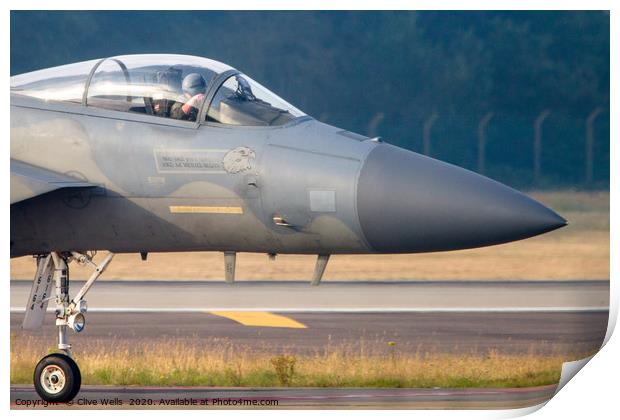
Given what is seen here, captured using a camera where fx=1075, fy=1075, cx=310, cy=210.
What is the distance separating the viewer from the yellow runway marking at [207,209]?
8.01 meters

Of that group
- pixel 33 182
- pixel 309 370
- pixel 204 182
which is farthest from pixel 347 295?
pixel 33 182

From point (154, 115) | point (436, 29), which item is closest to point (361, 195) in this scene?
point (154, 115)

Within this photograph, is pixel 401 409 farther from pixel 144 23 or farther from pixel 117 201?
pixel 144 23

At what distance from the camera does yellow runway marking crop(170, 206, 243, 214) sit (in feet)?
26.3

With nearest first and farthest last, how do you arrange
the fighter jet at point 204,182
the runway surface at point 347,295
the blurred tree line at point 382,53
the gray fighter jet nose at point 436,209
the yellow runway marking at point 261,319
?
the gray fighter jet nose at point 436,209 < the fighter jet at point 204,182 < the yellow runway marking at point 261,319 < the runway surface at point 347,295 < the blurred tree line at point 382,53

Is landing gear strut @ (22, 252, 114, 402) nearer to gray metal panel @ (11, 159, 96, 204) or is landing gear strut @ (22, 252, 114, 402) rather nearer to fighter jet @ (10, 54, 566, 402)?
fighter jet @ (10, 54, 566, 402)

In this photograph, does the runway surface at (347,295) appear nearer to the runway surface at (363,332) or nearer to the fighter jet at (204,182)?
the runway surface at (363,332)

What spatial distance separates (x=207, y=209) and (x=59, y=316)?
1.74 metres

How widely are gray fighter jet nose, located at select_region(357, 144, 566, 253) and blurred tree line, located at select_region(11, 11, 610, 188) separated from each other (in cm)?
2275

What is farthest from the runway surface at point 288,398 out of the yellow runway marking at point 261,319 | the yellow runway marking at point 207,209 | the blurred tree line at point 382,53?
the blurred tree line at point 382,53

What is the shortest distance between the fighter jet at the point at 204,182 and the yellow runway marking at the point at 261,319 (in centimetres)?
633

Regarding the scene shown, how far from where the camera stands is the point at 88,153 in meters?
8.26

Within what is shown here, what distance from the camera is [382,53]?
35094 mm
